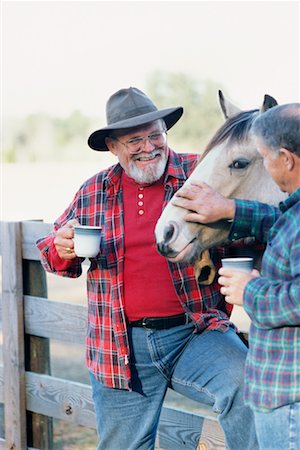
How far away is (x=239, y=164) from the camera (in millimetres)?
2523

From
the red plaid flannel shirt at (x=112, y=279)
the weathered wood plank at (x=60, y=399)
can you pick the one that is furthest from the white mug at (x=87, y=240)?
the weathered wood plank at (x=60, y=399)

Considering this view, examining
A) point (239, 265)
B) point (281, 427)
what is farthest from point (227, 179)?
point (281, 427)

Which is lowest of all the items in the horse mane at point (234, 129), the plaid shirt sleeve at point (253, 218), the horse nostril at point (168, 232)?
the horse nostril at point (168, 232)

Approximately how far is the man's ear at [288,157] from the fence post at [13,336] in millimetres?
2480

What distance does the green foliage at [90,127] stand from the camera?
1319 inches

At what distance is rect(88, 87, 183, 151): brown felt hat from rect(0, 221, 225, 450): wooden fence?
3.57 ft

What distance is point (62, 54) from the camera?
3478 centimetres

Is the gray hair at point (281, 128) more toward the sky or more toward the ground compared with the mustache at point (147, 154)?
more toward the sky

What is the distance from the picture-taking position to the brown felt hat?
9.68 ft

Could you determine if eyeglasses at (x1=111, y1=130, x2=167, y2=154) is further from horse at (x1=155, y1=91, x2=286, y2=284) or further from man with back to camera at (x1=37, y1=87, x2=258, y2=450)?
horse at (x1=155, y1=91, x2=286, y2=284)

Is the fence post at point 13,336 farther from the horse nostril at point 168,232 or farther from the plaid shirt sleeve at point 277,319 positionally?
the plaid shirt sleeve at point 277,319

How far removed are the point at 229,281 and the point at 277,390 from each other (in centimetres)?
33

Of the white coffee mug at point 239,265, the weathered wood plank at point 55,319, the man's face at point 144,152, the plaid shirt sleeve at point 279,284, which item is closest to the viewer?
the plaid shirt sleeve at point 279,284

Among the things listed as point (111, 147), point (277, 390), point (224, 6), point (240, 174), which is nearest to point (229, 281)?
point (277, 390)
